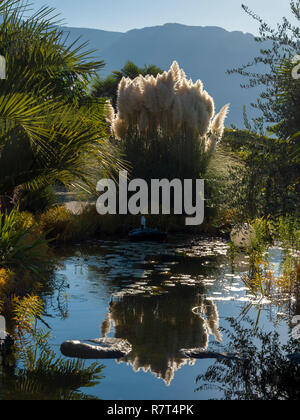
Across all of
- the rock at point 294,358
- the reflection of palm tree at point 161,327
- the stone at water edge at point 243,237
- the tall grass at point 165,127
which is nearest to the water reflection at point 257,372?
the rock at point 294,358

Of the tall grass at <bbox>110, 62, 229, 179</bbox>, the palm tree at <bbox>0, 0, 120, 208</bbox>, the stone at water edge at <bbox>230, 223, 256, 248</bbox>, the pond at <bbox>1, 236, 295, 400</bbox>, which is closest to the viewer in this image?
the pond at <bbox>1, 236, 295, 400</bbox>

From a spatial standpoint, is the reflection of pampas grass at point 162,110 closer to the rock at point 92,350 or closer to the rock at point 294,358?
the rock at point 92,350

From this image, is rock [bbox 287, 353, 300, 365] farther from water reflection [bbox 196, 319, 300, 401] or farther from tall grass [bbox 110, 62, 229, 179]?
tall grass [bbox 110, 62, 229, 179]

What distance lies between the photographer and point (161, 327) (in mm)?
5738

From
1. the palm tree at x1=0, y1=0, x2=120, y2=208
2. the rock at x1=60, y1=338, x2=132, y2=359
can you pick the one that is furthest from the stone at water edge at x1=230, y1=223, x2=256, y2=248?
the rock at x1=60, y1=338, x2=132, y2=359

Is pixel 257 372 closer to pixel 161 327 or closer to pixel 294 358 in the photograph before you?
pixel 294 358

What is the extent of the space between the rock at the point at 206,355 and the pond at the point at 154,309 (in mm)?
73

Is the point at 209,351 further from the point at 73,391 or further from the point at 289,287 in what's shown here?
the point at 289,287

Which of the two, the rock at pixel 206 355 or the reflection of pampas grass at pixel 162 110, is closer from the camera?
the rock at pixel 206 355

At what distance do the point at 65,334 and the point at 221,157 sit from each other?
875 centimetres

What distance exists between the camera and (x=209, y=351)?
16.1ft

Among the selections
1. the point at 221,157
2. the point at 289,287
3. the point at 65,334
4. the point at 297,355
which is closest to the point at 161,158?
the point at 221,157

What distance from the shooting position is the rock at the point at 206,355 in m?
4.79

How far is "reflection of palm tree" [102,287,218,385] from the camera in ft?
15.6
